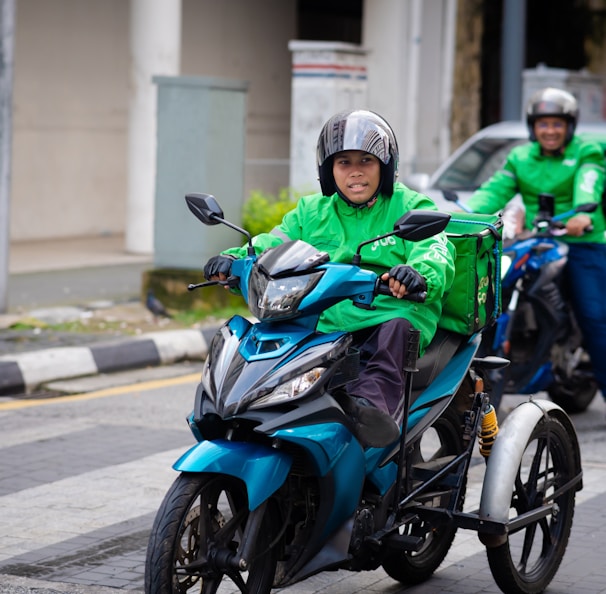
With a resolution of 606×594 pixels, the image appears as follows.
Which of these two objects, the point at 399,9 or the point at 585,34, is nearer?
the point at 399,9

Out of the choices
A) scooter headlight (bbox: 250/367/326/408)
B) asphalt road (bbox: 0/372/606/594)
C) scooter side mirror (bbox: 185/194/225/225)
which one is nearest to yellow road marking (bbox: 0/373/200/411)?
asphalt road (bbox: 0/372/606/594)

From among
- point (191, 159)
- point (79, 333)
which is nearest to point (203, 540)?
point (79, 333)

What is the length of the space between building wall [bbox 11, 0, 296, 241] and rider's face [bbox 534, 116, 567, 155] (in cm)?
722

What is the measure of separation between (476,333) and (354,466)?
0.92 m

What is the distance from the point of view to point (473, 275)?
4.86m

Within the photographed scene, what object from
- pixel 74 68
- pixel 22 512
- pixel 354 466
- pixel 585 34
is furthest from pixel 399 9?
pixel 354 466

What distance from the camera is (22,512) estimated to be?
5926mm

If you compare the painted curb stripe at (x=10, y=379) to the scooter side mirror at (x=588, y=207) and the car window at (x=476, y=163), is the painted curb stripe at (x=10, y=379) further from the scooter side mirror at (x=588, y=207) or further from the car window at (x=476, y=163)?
the car window at (x=476, y=163)

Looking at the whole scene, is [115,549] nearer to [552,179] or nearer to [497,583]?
[497,583]

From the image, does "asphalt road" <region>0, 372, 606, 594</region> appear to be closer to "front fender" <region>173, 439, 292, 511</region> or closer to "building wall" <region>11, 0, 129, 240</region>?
"front fender" <region>173, 439, 292, 511</region>

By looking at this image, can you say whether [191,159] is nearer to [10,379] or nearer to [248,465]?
[10,379]

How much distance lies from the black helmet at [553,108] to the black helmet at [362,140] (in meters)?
2.90

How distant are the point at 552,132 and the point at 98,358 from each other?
350 centimetres

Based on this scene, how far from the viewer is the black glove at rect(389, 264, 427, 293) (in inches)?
165
